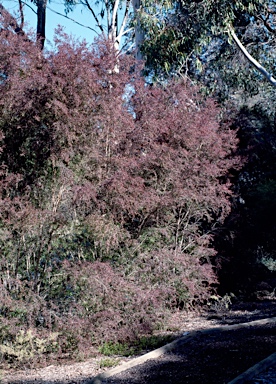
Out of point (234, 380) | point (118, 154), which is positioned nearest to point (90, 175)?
point (118, 154)

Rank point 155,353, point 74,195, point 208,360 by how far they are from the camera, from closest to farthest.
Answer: point 208,360, point 155,353, point 74,195

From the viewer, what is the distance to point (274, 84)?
13.2m

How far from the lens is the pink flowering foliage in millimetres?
6109

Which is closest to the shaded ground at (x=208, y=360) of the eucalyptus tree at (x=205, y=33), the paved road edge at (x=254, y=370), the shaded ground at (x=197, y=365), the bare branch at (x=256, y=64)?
the shaded ground at (x=197, y=365)

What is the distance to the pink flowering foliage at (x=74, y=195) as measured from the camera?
611 centimetres

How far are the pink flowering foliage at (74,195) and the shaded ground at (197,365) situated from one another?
0.57 metres

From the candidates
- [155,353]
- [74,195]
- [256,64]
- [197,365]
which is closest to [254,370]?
[197,365]

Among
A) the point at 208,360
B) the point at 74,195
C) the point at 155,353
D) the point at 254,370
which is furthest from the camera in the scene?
the point at 74,195

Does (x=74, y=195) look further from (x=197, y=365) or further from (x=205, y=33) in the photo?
(x=205, y=33)

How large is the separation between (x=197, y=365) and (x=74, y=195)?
236 centimetres

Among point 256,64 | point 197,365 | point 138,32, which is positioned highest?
point 138,32

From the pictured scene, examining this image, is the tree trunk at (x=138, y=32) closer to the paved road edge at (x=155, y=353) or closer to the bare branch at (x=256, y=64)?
the bare branch at (x=256, y=64)

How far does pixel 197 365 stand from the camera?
5402 mm

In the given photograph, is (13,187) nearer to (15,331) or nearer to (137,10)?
(15,331)
